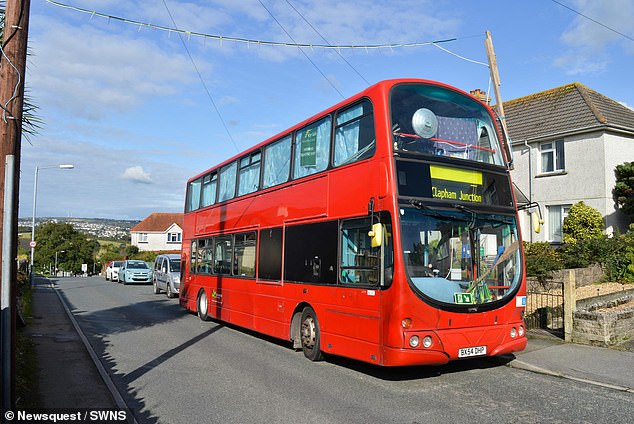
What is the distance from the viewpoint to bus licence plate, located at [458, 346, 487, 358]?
24.4 feet

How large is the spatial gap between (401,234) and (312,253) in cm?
245

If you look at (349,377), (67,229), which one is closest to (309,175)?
(349,377)

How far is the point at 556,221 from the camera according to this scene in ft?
71.7

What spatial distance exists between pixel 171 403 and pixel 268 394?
124cm

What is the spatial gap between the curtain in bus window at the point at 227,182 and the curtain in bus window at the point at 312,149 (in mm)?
3811

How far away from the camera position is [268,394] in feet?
23.5

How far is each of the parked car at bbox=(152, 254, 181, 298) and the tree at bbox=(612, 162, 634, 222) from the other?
17.6m

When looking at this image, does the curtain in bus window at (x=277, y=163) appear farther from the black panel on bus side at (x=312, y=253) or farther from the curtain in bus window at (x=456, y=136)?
the curtain in bus window at (x=456, y=136)

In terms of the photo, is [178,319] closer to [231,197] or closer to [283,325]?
[231,197]

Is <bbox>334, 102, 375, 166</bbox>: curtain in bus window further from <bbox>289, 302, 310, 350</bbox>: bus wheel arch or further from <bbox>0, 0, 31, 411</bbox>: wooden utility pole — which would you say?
<bbox>0, 0, 31, 411</bbox>: wooden utility pole

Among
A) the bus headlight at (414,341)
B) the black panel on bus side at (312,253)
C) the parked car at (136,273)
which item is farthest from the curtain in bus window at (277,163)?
the parked car at (136,273)

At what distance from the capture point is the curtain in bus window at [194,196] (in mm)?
17062

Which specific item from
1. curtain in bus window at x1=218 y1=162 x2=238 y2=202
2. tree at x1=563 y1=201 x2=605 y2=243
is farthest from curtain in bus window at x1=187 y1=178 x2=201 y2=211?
tree at x1=563 y1=201 x2=605 y2=243

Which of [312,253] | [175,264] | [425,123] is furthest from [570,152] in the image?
[175,264]
